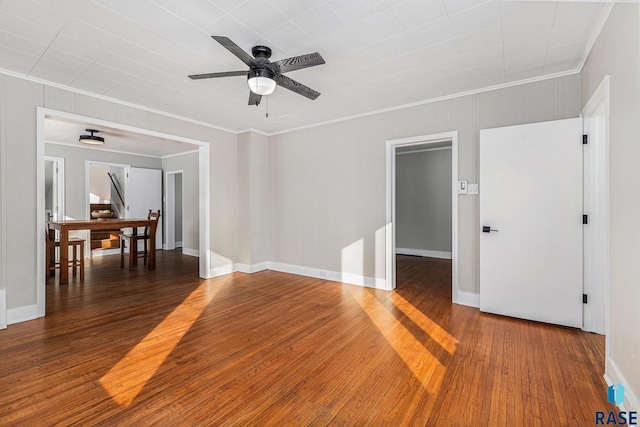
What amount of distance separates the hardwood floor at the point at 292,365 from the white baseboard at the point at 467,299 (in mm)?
167

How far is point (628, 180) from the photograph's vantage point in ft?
5.82

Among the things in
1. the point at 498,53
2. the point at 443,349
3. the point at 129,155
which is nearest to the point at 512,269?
the point at 443,349

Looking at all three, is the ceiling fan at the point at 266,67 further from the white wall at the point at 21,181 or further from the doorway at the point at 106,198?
the doorway at the point at 106,198

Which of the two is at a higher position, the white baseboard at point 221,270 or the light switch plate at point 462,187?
the light switch plate at point 462,187

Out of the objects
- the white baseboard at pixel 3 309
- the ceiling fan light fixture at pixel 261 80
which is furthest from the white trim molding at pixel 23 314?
the ceiling fan light fixture at pixel 261 80

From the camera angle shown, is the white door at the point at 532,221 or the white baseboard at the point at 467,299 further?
the white baseboard at the point at 467,299

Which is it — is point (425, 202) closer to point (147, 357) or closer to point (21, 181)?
point (147, 357)

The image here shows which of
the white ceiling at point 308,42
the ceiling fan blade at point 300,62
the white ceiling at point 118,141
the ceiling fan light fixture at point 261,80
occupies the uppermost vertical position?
the white ceiling at point 118,141

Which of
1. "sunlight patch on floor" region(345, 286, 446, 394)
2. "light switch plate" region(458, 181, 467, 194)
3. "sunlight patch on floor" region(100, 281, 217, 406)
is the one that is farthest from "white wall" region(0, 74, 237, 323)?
"light switch plate" region(458, 181, 467, 194)

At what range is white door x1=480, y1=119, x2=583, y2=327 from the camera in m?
2.94

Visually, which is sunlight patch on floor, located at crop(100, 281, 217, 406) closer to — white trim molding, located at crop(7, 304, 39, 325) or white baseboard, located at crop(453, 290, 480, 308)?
white trim molding, located at crop(7, 304, 39, 325)

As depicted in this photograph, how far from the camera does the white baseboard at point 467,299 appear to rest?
142 inches

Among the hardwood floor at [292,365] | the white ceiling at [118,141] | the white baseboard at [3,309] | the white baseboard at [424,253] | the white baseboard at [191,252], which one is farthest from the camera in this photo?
the white baseboard at [191,252]

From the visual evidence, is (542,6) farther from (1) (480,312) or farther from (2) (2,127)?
(2) (2,127)
